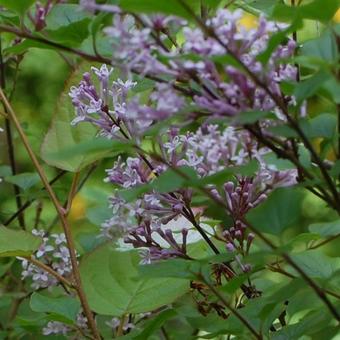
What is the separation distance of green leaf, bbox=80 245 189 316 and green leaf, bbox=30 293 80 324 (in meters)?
0.03

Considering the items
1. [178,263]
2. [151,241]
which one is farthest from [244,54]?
[151,241]

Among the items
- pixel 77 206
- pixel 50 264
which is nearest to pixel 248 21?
pixel 77 206

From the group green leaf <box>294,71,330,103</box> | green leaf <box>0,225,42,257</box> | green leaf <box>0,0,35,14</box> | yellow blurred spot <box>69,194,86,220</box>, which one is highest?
yellow blurred spot <box>69,194,86,220</box>

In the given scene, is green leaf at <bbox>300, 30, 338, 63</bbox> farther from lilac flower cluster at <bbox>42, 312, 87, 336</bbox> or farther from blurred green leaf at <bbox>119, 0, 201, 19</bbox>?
lilac flower cluster at <bbox>42, 312, 87, 336</bbox>

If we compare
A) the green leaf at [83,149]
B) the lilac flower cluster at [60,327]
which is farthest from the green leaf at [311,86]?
the lilac flower cluster at [60,327]

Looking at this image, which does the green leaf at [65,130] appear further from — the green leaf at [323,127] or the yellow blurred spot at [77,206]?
the yellow blurred spot at [77,206]

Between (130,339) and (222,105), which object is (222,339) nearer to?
(130,339)

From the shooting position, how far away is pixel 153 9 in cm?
55

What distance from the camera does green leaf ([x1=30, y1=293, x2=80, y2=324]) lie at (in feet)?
3.08

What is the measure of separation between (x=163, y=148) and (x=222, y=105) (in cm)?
24

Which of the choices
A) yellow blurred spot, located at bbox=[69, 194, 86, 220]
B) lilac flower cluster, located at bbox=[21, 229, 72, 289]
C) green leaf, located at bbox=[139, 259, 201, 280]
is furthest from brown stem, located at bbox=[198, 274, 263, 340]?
yellow blurred spot, located at bbox=[69, 194, 86, 220]

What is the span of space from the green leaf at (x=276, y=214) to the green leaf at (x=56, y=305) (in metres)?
0.42

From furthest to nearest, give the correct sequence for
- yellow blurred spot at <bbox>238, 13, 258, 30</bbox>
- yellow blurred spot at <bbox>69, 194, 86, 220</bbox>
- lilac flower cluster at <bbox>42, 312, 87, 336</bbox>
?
yellow blurred spot at <bbox>69, 194, 86, 220</bbox>, lilac flower cluster at <bbox>42, 312, 87, 336</bbox>, yellow blurred spot at <bbox>238, 13, 258, 30</bbox>

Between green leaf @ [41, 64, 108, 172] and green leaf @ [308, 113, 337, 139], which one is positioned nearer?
green leaf @ [308, 113, 337, 139]
